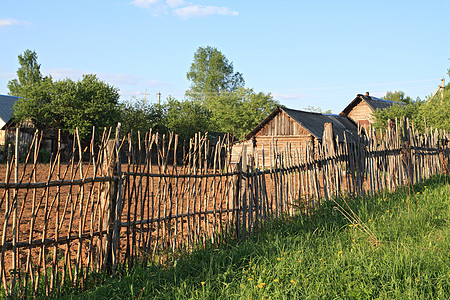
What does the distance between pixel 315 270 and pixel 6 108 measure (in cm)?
2994

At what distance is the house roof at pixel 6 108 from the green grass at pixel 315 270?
25786 millimetres

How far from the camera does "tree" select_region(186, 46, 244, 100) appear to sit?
55719 mm

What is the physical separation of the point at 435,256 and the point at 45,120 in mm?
24086

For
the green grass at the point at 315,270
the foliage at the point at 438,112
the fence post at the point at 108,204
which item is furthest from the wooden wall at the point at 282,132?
the fence post at the point at 108,204

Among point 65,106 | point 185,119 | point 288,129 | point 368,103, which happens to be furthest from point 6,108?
point 368,103

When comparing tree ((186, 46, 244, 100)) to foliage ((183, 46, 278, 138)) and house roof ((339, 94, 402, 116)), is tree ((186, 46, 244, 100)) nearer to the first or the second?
foliage ((183, 46, 278, 138))

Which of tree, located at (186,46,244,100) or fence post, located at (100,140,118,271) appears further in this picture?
tree, located at (186,46,244,100)

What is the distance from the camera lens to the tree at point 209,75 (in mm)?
55719

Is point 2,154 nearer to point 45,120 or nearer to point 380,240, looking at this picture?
point 45,120

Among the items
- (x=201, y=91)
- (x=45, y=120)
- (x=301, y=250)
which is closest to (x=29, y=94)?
(x=45, y=120)

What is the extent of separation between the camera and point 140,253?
4.30 meters

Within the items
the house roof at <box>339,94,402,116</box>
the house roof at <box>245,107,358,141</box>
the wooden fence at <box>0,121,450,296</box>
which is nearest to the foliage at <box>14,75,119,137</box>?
the house roof at <box>245,107,358,141</box>

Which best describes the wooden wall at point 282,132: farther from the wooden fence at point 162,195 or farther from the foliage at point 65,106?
the wooden fence at point 162,195

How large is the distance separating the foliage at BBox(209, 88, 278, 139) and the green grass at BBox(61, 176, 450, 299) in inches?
1334
